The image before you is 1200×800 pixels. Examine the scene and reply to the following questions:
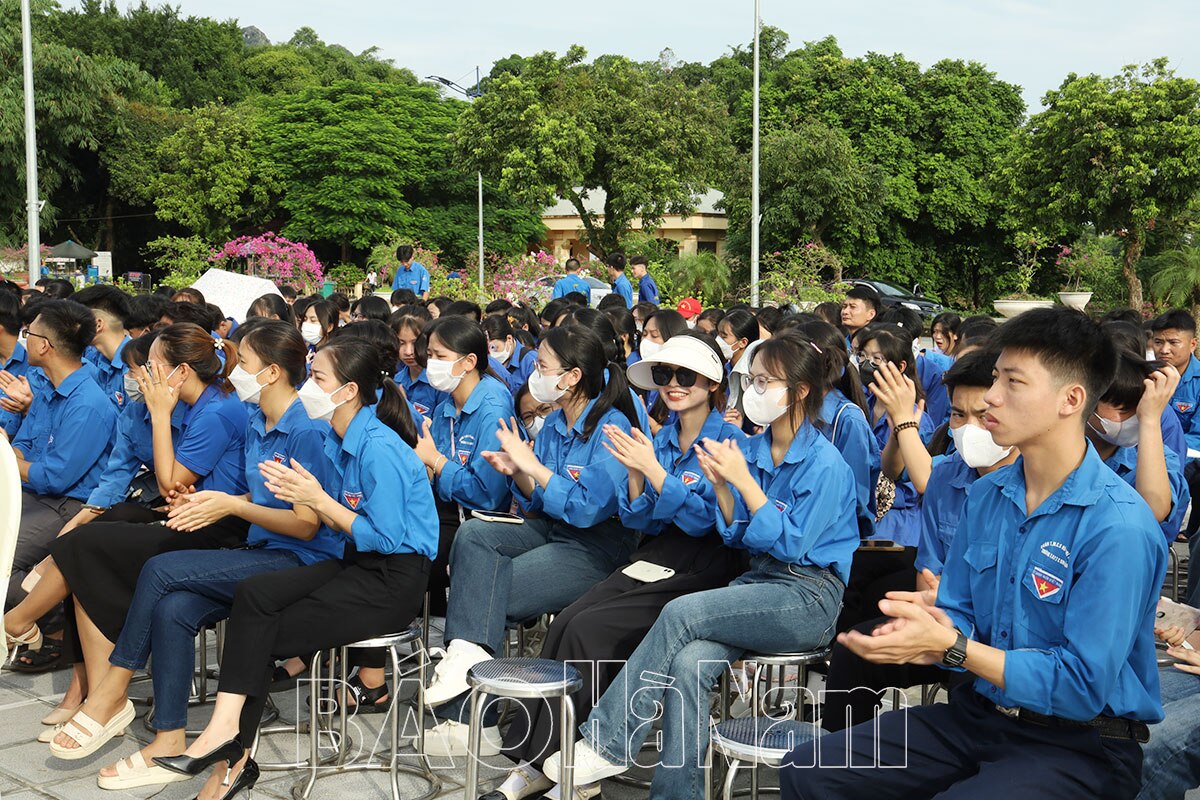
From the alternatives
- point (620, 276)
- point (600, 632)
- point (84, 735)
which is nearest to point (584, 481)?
point (600, 632)

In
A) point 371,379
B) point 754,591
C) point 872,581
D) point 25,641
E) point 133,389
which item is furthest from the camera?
point 133,389


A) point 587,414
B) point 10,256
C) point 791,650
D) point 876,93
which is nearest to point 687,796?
point 791,650

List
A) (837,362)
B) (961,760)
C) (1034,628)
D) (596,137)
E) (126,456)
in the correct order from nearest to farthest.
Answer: (1034,628), (961,760), (837,362), (126,456), (596,137)

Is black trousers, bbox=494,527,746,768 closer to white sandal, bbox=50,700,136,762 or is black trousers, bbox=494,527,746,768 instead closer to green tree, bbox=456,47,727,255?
white sandal, bbox=50,700,136,762

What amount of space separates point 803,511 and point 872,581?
3.10 ft

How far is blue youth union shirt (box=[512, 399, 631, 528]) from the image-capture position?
14.9ft

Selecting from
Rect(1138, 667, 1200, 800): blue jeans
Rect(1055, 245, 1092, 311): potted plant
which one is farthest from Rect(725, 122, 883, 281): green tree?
Rect(1138, 667, 1200, 800): blue jeans

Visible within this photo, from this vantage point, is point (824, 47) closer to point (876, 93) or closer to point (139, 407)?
point (876, 93)

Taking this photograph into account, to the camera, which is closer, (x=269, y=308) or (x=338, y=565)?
(x=338, y=565)

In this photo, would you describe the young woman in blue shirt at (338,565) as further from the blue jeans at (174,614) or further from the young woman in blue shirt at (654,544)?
the young woman in blue shirt at (654,544)

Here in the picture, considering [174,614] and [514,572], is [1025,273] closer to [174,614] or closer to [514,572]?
[514,572]

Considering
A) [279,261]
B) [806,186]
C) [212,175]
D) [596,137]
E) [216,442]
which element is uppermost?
[212,175]

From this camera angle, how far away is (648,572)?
4.23m

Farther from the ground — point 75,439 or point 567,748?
point 75,439
